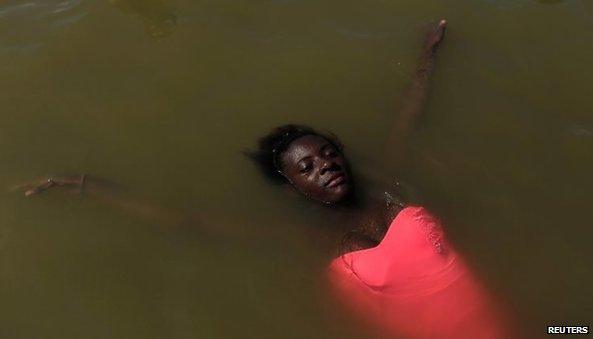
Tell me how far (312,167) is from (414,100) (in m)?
1.40

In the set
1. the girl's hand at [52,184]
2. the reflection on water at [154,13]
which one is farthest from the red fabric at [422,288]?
the reflection on water at [154,13]

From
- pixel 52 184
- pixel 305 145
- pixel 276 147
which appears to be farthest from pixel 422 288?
pixel 52 184


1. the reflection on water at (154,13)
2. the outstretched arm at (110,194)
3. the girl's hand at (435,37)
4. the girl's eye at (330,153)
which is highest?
the reflection on water at (154,13)

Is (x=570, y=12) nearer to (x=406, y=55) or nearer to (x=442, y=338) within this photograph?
(x=406, y=55)

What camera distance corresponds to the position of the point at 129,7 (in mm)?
6461

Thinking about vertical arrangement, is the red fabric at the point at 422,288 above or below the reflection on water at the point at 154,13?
below

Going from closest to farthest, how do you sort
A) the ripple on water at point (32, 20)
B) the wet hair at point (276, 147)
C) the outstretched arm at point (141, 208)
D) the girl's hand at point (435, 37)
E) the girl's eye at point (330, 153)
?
the girl's eye at point (330, 153) < the outstretched arm at point (141, 208) < the wet hair at point (276, 147) < the girl's hand at point (435, 37) < the ripple on water at point (32, 20)

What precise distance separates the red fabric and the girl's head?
0.62m

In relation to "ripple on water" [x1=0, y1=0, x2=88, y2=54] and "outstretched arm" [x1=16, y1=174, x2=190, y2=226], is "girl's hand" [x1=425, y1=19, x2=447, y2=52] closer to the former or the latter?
"outstretched arm" [x1=16, y1=174, x2=190, y2=226]

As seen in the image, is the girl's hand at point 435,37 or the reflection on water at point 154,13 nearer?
the girl's hand at point 435,37

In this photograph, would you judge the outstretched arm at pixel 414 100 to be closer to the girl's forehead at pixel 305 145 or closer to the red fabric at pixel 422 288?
the girl's forehead at pixel 305 145

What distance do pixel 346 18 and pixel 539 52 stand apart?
1.93 m

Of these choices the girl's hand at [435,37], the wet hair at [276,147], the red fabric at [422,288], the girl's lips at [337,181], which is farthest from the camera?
the girl's hand at [435,37]

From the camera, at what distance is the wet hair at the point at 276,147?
5.07 m
